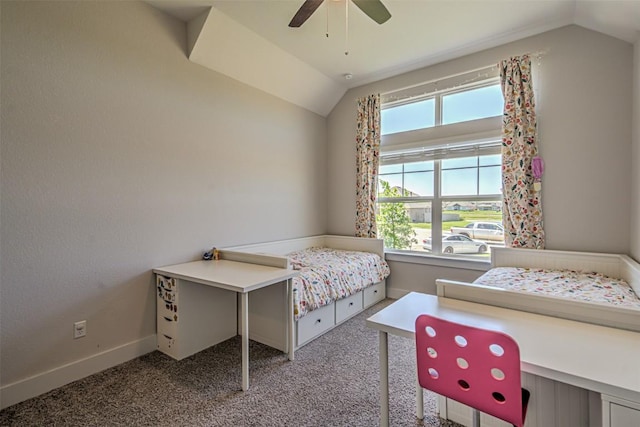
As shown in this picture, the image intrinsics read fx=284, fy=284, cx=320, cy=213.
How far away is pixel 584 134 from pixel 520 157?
21.7 inches

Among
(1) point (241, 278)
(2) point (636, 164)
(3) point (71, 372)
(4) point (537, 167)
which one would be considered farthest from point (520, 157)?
(3) point (71, 372)

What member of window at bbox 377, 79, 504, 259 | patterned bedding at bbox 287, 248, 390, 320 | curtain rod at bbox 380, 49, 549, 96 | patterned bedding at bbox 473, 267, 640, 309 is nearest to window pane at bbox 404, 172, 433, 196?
window at bbox 377, 79, 504, 259

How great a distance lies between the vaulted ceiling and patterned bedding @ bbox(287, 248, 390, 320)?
220 cm

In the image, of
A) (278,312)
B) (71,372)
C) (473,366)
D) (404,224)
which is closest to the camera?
(473,366)

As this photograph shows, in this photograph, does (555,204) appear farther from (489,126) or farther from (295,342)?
(295,342)

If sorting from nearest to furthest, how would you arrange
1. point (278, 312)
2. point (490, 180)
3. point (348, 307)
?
point (278, 312), point (348, 307), point (490, 180)

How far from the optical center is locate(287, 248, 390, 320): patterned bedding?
2.55m

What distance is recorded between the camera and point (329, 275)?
2.91 metres

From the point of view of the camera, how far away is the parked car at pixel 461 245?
11.2 feet

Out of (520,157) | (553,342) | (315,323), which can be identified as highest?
(520,157)

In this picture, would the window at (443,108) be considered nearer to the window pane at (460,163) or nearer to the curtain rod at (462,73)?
the curtain rod at (462,73)

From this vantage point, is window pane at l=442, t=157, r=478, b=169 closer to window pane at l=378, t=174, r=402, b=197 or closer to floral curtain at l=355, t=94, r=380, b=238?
window pane at l=378, t=174, r=402, b=197

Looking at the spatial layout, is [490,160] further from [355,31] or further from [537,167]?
[355,31]

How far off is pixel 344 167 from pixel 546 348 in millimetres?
3596
